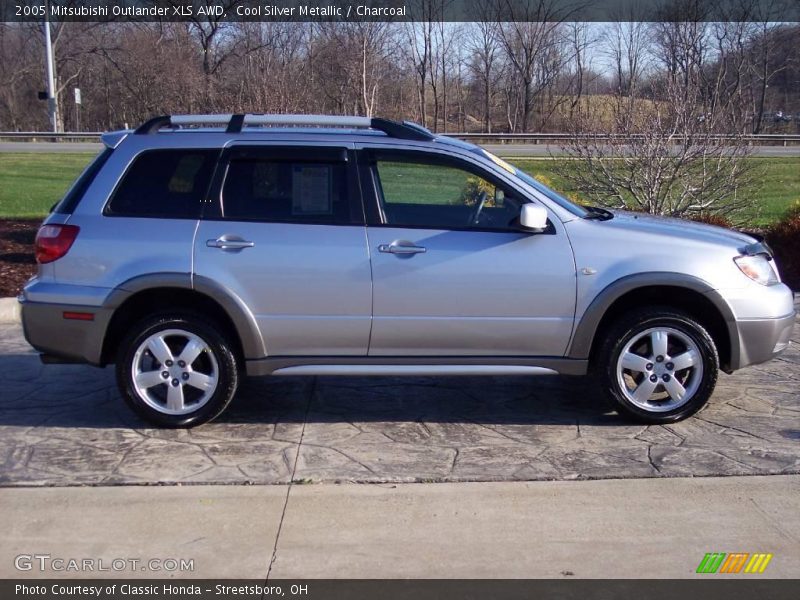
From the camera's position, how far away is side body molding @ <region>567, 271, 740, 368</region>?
18.2ft

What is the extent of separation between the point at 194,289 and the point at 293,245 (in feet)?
2.22

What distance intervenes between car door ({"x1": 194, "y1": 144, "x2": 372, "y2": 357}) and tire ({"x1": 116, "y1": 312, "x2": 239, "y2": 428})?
0.33m

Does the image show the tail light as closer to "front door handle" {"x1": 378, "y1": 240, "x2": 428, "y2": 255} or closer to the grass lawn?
"front door handle" {"x1": 378, "y1": 240, "x2": 428, "y2": 255}

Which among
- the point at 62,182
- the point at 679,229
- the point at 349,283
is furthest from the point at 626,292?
the point at 62,182

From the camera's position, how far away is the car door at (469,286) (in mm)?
5535

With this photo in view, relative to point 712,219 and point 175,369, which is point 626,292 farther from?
point 712,219

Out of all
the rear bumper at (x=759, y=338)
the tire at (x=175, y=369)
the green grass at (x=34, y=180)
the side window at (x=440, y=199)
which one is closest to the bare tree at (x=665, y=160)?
the side window at (x=440, y=199)

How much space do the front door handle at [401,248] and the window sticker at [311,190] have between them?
0.44m

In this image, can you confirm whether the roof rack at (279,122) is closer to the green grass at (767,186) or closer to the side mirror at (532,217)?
the side mirror at (532,217)

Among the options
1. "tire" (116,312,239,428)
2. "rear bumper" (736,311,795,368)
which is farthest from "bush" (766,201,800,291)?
"tire" (116,312,239,428)

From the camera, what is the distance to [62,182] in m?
19.3

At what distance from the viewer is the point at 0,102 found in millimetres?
46844

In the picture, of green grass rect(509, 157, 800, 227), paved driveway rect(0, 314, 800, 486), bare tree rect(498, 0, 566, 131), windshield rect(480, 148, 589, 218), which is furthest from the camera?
bare tree rect(498, 0, 566, 131)
